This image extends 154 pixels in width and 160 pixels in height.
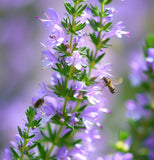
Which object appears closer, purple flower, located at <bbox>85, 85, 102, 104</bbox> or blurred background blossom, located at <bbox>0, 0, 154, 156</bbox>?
purple flower, located at <bbox>85, 85, 102, 104</bbox>

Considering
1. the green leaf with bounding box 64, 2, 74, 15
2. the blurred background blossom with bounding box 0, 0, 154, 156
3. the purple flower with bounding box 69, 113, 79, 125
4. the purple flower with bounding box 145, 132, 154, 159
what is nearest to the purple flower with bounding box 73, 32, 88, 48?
the green leaf with bounding box 64, 2, 74, 15

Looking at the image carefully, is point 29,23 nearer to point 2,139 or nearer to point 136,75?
point 2,139

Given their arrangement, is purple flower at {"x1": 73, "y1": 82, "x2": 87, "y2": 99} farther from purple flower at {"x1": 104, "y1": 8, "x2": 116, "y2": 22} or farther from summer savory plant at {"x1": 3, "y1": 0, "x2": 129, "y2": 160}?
purple flower at {"x1": 104, "y1": 8, "x2": 116, "y2": 22}


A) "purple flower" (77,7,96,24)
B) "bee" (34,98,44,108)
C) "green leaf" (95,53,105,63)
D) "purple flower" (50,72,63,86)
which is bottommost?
"bee" (34,98,44,108)

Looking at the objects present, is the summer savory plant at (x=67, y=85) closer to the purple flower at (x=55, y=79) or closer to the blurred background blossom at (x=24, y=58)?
the purple flower at (x=55, y=79)

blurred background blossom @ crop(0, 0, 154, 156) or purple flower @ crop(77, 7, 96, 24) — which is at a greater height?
purple flower @ crop(77, 7, 96, 24)

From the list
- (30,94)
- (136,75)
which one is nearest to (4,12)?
(30,94)

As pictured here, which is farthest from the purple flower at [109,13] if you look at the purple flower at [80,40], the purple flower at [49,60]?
the purple flower at [49,60]
